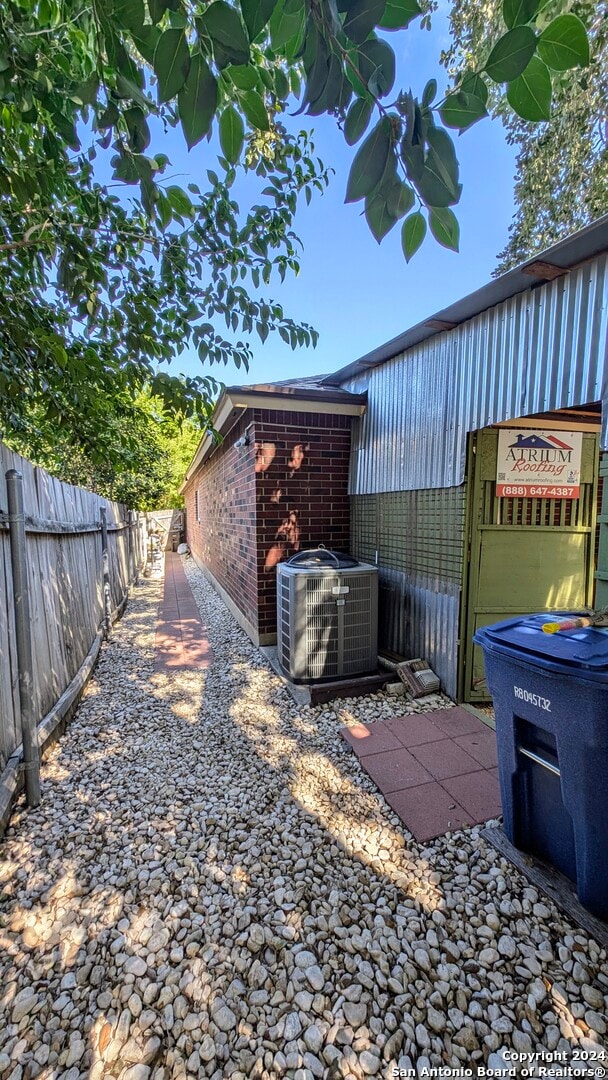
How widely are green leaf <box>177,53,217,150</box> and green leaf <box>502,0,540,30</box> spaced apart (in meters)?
0.50

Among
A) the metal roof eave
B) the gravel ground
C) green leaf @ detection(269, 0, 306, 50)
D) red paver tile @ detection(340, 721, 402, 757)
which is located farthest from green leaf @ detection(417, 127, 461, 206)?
red paver tile @ detection(340, 721, 402, 757)

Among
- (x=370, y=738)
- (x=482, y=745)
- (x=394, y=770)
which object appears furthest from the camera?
(x=370, y=738)

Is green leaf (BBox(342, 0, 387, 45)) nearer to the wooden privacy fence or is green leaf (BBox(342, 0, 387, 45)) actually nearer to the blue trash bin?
the blue trash bin

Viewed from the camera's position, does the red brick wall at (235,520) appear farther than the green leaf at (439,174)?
Yes

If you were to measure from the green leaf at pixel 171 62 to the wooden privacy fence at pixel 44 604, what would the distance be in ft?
7.84

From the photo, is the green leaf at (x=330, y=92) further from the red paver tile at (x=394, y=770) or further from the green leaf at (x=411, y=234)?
the red paver tile at (x=394, y=770)

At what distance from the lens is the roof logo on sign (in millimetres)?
3605

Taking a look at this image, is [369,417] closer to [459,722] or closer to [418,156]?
[459,722]

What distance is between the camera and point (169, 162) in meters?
1.85

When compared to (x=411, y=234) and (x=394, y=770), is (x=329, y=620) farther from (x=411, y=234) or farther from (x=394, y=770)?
(x=411, y=234)

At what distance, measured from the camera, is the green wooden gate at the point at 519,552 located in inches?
141


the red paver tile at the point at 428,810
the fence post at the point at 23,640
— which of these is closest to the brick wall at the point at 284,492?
the fence post at the point at 23,640

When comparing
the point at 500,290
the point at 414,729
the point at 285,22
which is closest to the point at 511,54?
the point at 285,22

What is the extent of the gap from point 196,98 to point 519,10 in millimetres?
564
